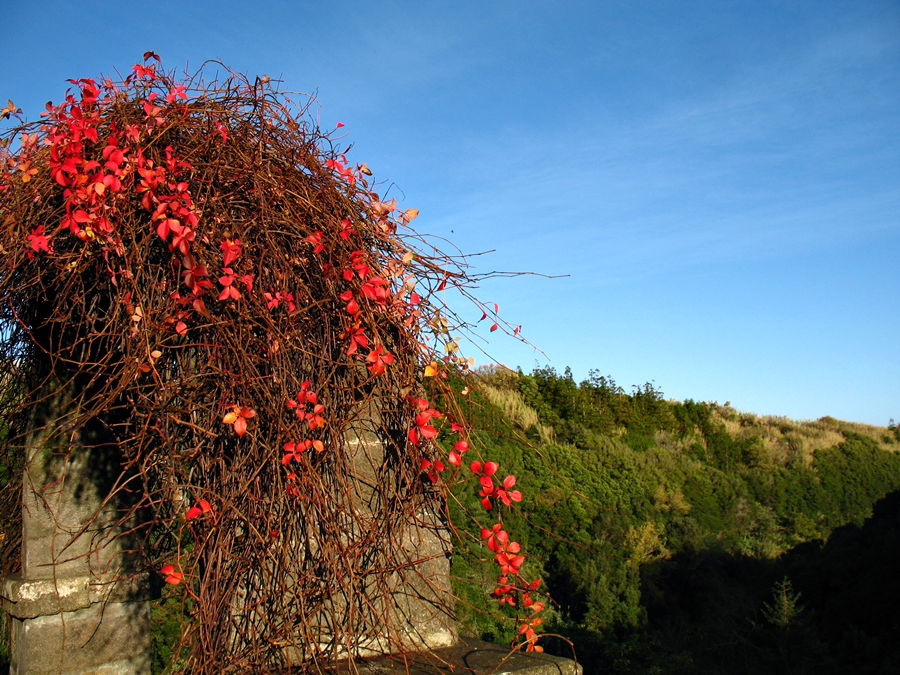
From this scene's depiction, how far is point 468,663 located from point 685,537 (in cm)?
778

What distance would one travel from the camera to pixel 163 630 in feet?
16.0

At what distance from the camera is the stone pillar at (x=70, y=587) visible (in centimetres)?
227

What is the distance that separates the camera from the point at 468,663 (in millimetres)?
2137

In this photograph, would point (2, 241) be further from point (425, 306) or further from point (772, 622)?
point (772, 622)

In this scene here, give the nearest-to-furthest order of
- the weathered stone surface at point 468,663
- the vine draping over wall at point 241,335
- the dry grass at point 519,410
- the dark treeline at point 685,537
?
the vine draping over wall at point 241,335, the weathered stone surface at point 468,663, the dark treeline at point 685,537, the dry grass at point 519,410

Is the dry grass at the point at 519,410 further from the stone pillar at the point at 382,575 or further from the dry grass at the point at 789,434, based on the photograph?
the stone pillar at the point at 382,575

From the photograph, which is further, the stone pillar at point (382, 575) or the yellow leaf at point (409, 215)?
the yellow leaf at point (409, 215)

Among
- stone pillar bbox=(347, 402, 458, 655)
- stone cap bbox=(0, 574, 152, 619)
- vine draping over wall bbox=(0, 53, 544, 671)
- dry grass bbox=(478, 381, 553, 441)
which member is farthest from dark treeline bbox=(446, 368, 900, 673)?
stone cap bbox=(0, 574, 152, 619)

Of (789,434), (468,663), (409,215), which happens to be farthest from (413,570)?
(789,434)

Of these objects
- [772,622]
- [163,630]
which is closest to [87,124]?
[163,630]

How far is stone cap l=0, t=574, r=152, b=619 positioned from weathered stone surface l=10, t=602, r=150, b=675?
3 cm

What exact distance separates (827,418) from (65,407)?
886 inches

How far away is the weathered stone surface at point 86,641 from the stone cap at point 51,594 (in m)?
0.03

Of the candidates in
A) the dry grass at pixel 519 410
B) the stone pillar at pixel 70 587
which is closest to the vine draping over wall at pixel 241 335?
the stone pillar at pixel 70 587
